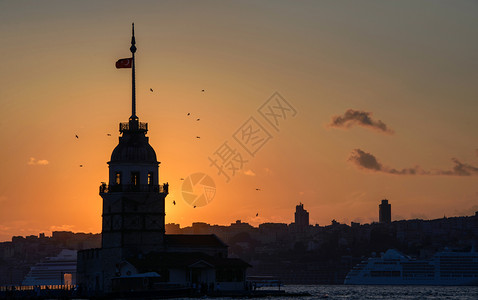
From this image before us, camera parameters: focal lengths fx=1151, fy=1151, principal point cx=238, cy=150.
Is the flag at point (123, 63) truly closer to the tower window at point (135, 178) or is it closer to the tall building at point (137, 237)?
the tall building at point (137, 237)

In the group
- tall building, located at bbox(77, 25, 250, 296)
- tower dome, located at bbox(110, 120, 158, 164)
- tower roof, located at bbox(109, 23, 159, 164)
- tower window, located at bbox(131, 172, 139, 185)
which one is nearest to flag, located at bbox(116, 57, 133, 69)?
tall building, located at bbox(77, 25, 250, 296)

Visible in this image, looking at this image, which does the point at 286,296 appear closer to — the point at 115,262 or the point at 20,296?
the point at 115,262

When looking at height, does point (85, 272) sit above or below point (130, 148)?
below

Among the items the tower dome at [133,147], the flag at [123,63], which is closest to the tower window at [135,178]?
the tower dome at [133,147]

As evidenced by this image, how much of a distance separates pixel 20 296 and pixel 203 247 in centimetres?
2018

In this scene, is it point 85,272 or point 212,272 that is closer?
point 212,272

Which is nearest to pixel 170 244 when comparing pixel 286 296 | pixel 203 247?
pixel 203 247

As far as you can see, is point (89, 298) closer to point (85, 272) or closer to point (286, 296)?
point (85, 272)

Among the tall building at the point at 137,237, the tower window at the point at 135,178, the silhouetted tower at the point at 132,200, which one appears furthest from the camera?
the tower window at the point at 135,178

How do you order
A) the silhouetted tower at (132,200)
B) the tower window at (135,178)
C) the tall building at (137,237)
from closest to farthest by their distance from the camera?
the tall building at (137,237)
the silhouetted tower at (132,200)
the tower window at (135,178)

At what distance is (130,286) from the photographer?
379 ft

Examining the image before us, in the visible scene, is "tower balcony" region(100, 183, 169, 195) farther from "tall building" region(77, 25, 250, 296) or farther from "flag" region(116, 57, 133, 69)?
"flag" region(116, 57, 133, 69)

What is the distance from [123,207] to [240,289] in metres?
14.8

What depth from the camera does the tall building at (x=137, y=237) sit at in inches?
4589
